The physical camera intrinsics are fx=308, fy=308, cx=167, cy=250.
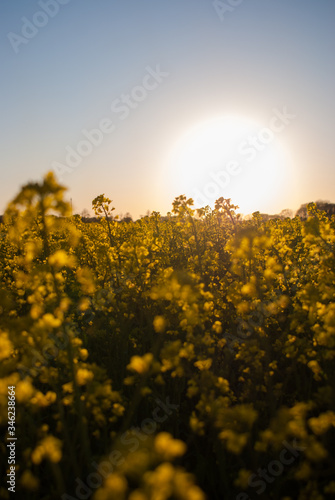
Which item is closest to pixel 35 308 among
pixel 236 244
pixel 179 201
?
pixel 236 244

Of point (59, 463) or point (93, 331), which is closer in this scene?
point (59, 463)

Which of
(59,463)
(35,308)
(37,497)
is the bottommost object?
(37,497)

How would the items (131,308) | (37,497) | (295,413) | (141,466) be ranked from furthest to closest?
1. (131,308)
2. (37,497)
3. (295,413)
4. (141,466)

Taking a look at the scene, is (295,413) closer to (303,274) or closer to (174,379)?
(174,379)

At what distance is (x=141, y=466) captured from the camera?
121cm

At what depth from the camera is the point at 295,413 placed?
5.72 ft

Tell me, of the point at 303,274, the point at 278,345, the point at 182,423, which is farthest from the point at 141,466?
the point at 303,274

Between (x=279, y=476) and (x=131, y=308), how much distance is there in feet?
9.78

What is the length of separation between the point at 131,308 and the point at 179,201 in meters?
1.97

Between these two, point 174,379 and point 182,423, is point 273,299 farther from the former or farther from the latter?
point 182,423

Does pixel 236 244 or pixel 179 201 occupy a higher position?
pixel 179 201

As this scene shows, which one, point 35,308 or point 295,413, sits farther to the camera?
point 35,308

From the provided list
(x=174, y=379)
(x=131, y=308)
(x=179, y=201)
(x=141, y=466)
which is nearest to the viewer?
(x=141, y=466)

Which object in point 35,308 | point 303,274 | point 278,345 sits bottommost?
point 278,345
